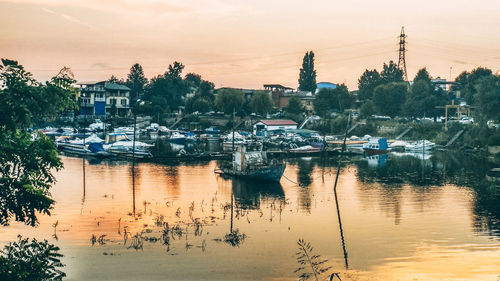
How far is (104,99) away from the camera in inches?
5094

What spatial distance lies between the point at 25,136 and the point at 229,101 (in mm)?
104269

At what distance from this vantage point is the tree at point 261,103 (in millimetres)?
120438

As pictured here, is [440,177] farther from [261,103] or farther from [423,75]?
[423,75]

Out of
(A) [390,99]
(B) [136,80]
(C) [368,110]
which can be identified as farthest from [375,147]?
(B) [136,80]

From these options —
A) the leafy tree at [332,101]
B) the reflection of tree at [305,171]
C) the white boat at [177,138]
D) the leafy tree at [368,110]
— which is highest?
the leafy tree at [332,101]

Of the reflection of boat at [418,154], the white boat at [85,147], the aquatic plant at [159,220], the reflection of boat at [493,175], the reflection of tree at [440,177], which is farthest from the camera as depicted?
the reflection of boat at [418,154]

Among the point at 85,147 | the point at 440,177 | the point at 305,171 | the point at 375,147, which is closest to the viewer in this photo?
the point at 440,177

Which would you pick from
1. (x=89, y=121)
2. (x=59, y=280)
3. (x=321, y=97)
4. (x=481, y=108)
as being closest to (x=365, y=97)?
(x=321, y=97)

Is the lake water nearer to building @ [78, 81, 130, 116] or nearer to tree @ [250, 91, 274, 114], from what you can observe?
tree @ [250, 91, 274, 114]

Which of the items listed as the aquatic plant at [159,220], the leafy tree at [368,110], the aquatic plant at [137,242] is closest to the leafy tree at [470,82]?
the leafy tree at [368,110]

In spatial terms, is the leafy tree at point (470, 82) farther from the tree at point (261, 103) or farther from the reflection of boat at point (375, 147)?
the tree at point (261, 103)

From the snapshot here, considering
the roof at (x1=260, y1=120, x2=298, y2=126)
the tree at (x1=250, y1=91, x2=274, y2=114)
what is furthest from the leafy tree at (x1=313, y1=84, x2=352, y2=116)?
the roof at (x1=260, y1=120, x2=298, y2=126)

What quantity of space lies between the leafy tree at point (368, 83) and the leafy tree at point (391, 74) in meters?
1.53

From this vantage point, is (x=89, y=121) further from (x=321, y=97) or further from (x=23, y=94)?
(x=23, y=94)
